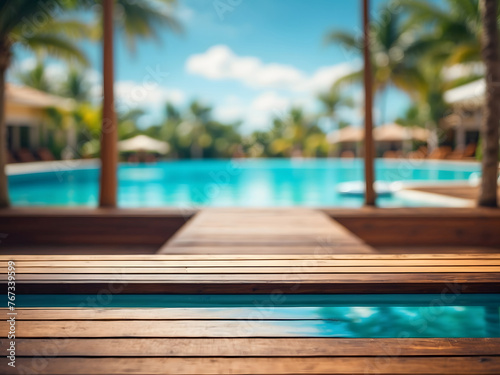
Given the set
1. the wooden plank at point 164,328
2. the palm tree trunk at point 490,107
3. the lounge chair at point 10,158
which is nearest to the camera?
the wooden plank at point 164,328

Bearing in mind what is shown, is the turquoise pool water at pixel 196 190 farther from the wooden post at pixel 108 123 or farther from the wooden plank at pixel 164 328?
the wooden plank at pixel 164 328

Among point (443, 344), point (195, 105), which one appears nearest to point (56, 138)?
point (195, 105)

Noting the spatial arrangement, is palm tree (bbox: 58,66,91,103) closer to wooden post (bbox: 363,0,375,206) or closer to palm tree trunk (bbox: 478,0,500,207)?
wooden post (bbox: 363,0,375,206)

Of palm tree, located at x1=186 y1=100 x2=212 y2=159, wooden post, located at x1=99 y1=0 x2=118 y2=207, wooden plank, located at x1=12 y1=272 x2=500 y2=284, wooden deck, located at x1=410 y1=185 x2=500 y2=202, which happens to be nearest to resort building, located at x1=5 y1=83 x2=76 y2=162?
palm tree, located at x1=186 y1=100 x2=212 y2=159

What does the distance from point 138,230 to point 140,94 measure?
233cm

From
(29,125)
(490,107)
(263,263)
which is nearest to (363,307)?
(263,263)

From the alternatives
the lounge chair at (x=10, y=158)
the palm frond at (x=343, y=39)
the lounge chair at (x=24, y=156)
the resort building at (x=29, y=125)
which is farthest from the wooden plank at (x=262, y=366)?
the palm frond at (x=343, y=39)

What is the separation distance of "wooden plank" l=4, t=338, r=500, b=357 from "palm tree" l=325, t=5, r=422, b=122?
18.9 metres

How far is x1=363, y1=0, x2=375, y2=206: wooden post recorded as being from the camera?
4.99 m

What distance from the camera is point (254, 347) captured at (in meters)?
1.62

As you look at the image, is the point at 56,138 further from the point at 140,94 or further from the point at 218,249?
the point at 218,249

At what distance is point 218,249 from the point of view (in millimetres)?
3023

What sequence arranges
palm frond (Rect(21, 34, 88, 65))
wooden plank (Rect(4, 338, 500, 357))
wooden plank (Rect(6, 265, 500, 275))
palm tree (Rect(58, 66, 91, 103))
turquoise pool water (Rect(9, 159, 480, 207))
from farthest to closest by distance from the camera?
1. palm tree (Rect(58, 66, 91, 103))
2. turquoise pool water (Rect(9, 159, 480, 207))
3. palm frond (Rect(21, 34, 88, 65))
4. wooden plank (Rect(6, 265, 500, 275))
5. wooden plank (Rect(4, 338, 500, 357))

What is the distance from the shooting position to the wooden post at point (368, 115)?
16.4 feet
